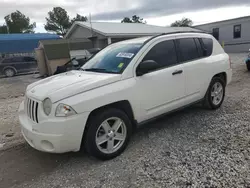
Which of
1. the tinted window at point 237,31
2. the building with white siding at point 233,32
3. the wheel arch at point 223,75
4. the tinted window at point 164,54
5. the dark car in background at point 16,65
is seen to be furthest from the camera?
the tinted window at point 237,31

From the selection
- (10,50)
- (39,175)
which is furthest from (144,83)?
(10,50)

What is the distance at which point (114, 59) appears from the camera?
12.5ft

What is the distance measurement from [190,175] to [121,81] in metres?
1.60

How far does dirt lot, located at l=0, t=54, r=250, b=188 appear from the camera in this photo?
2.69 metres

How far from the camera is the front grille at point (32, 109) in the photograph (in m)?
3.00

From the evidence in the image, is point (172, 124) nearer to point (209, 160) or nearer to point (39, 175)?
point (209, 160)

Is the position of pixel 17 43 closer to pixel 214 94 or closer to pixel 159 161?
pixel 214 94

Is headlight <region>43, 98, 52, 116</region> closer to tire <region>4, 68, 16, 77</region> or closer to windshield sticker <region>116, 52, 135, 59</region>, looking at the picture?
windshield sticker <region>116, 52, 135, 59</region>

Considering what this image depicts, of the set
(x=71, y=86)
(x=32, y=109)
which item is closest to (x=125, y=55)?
(x=71, y=86)

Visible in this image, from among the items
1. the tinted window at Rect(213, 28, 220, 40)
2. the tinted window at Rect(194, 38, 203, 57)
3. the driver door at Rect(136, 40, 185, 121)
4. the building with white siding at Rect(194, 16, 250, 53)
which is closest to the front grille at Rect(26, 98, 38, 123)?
the driver door at Rect(136, 40, 185, 121)

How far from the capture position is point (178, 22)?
59.1 m

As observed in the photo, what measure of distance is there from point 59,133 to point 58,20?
56.7 metres

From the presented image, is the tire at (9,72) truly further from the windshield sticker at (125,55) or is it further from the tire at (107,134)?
the tire at (107,134)

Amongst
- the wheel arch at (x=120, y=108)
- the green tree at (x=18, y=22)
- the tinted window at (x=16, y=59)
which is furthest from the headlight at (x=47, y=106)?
the green tree at (x=18, y=22)
